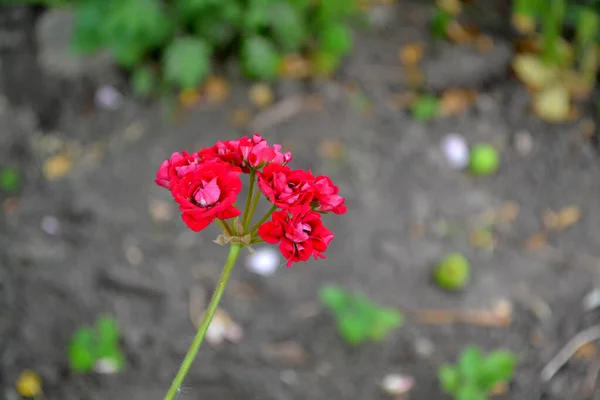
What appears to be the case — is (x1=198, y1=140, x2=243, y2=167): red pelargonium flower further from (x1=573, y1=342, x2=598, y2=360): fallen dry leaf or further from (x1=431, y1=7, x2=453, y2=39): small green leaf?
(x1=431, y1=7, x2=453, y2=39): small green leaf

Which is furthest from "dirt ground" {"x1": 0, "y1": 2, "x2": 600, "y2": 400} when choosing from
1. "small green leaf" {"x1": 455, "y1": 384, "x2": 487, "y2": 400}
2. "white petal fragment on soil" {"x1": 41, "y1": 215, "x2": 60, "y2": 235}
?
"small green leaf" {"x1": 455, "y1": 384, "x2": 487, "y2": 400}

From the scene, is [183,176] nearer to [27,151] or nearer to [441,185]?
[441,185]

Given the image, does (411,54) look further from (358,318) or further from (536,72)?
(358,318)

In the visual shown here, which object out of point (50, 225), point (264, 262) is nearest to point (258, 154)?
point (264, 262)

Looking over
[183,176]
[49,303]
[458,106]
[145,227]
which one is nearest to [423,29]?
[458,106]

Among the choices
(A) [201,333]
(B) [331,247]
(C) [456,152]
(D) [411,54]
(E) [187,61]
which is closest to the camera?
(A) [201,333]

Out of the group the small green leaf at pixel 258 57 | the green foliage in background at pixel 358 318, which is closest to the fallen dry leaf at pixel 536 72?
the small green leaf at pixel 258 57

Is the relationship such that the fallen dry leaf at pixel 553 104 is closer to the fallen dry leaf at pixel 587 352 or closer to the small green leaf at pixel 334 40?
the small green leaf at pixel 334 40
